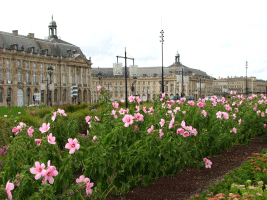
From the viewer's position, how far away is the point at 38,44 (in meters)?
68.0

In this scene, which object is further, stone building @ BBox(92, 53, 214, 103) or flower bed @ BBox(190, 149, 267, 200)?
stone building @ BBox(92, 53, 214, 103)

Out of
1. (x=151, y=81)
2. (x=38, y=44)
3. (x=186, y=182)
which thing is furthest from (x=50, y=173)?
(x=151, y=81)

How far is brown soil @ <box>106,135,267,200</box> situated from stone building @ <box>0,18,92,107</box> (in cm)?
4901

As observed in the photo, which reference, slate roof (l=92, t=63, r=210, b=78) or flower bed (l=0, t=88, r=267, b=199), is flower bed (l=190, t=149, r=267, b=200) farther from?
slate roof (l=92, t=63, r=210, b=78)

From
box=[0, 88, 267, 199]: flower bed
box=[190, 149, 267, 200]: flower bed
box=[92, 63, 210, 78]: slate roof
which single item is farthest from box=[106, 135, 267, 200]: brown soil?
box=[92, 63, 210, 78]: slate roof

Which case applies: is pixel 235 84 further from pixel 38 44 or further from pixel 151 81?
pixel 38 44

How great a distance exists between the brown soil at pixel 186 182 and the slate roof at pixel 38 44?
5799 centimetres

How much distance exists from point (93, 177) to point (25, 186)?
933 millimetres

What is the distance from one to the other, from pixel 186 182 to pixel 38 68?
2579 inches

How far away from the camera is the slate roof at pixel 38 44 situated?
5934 cm

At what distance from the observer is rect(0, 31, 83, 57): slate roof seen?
5934 centimetres

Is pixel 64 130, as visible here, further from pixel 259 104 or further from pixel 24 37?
pixel 24 37

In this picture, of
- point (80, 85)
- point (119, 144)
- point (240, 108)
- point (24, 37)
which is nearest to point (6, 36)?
point (24, 37)

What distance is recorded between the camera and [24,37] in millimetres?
64688
